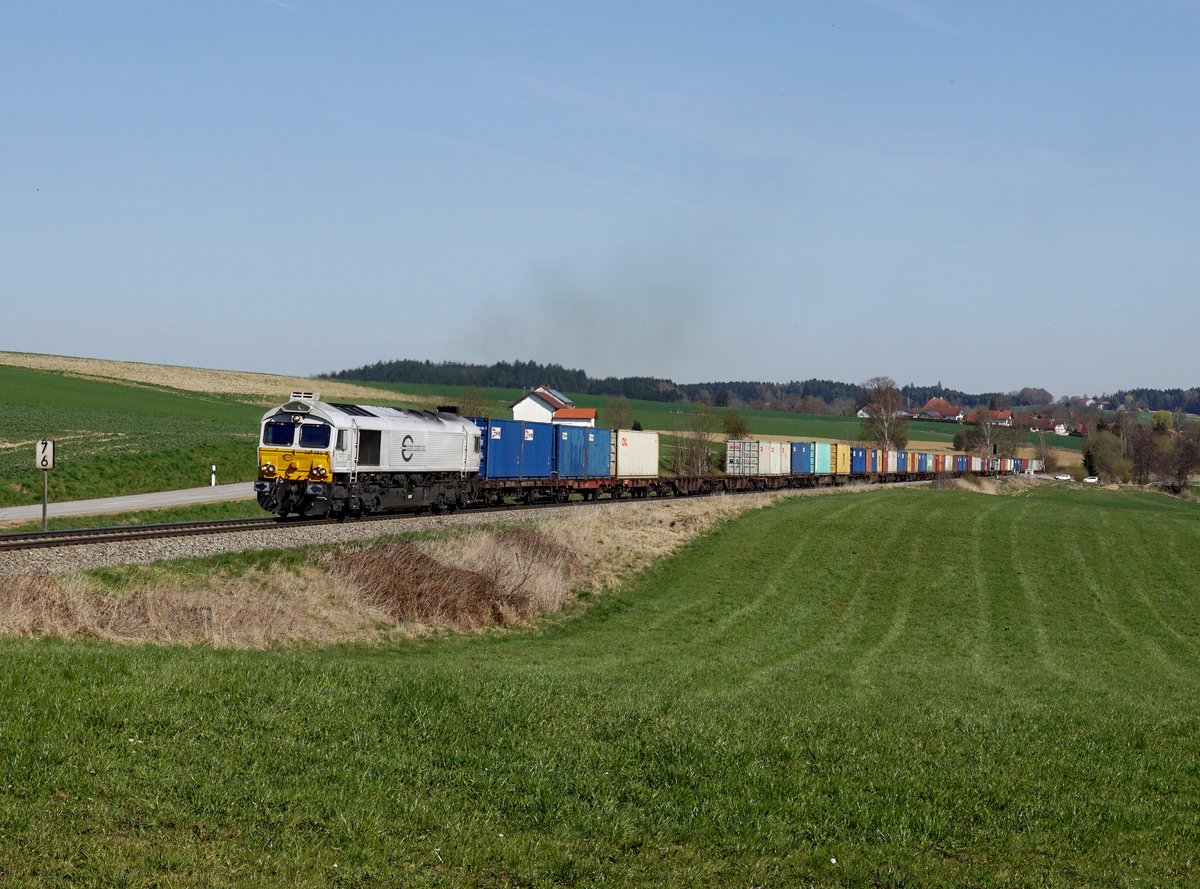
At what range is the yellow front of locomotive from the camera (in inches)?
1256

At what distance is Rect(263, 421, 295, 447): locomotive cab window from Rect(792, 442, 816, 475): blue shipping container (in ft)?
160

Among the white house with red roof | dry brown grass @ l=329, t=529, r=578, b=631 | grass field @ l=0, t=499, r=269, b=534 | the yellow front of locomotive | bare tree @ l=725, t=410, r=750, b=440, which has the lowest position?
dry brown grass @ l=329, t=529, r=578, b=631

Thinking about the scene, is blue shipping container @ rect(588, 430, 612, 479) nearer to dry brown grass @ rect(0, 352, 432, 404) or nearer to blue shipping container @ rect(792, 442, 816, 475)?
blue shipping container @ rect(792, 442, 816, 475)

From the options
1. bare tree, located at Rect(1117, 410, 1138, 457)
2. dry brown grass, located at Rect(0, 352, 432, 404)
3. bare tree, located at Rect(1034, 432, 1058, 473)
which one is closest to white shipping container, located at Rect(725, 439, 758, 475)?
dry brown grass, located at Rect(0, 352, 432, 404)

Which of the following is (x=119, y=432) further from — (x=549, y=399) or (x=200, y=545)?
(x=549, y=399)

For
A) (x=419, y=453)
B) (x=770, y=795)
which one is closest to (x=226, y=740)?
(x=770, y=795)

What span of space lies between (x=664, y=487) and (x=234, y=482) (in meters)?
23.1

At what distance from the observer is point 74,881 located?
7383 millimetres

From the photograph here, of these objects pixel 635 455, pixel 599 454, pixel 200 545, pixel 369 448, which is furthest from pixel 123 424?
pixel 200 545

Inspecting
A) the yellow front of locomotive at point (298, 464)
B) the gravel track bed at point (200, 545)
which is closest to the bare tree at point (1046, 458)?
the gravel track bed at point (200, 545)

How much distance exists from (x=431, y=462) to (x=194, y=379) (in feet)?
312

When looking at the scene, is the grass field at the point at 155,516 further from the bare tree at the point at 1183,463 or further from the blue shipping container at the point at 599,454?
the bare tree at the point at 1183,463

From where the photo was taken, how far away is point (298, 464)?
105ft

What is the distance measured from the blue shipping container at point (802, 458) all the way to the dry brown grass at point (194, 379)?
4857 cm
